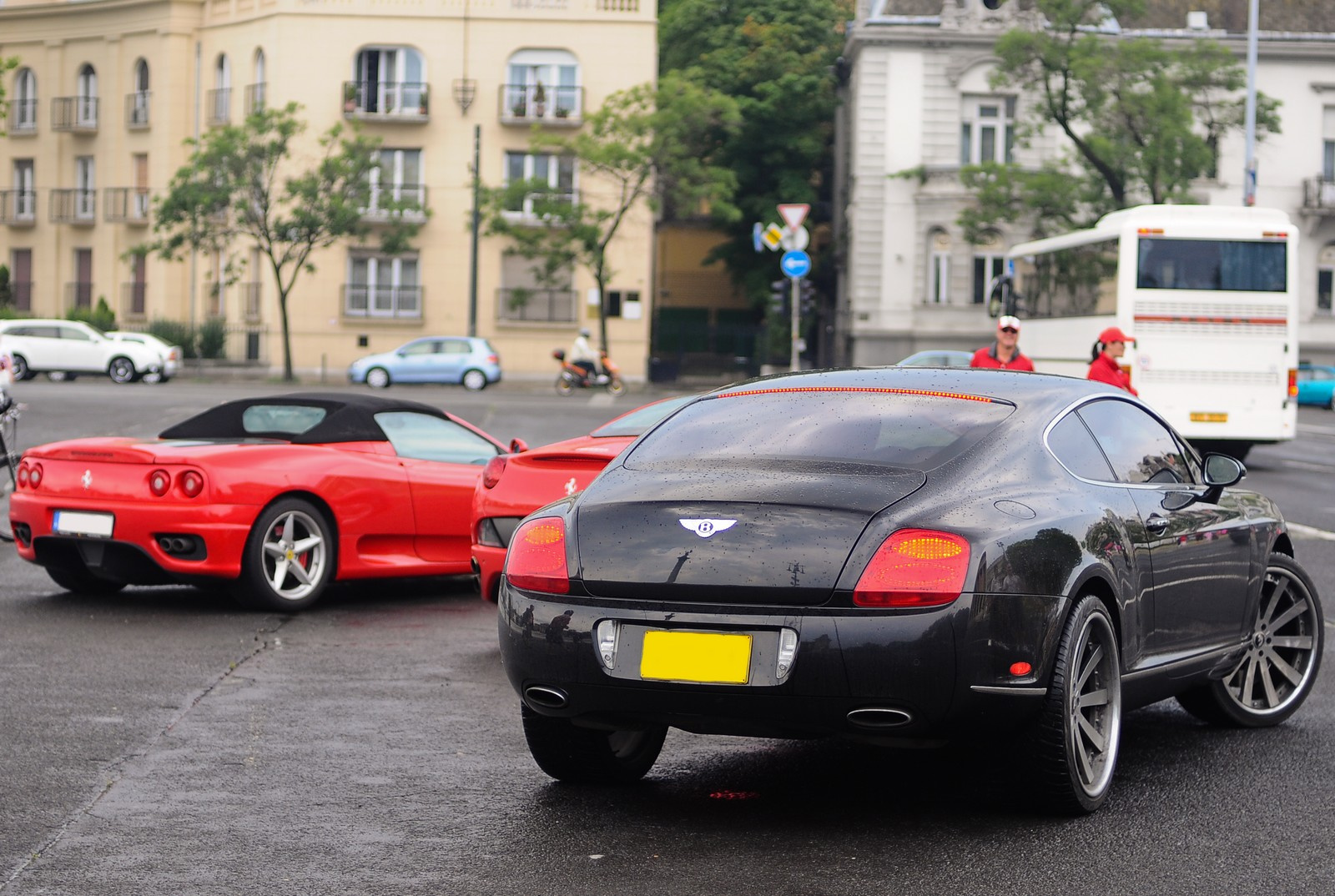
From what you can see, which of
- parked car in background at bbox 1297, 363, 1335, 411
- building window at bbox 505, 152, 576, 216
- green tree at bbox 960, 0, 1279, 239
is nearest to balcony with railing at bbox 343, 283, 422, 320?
building window at bbox 505, 152, 576, 216

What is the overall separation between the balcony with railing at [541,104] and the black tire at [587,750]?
51044 mm

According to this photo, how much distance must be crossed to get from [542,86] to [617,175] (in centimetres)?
587

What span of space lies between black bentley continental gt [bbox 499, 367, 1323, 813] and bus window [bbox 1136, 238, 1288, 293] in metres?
18.5

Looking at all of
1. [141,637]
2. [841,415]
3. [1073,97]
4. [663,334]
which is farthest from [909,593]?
[663,334]

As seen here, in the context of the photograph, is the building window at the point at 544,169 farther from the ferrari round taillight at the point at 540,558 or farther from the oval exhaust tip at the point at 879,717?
the oval exhaust tip at the point at 879,717

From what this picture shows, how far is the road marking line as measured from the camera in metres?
14.8

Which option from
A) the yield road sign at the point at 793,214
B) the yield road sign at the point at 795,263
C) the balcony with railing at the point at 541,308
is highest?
the yield road sign at the point at 793,214

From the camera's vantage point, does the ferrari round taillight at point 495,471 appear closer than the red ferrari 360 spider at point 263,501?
Yes

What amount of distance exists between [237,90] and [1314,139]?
33671 millimetres

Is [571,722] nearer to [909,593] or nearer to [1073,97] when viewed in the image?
[909,593]

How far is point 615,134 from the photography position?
170ft

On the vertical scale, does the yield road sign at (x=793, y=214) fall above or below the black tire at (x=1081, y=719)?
above

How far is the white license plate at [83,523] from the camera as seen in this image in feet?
31.0

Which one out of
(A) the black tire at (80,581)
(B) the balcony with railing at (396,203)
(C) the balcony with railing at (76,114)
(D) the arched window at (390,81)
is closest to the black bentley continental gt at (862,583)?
(A) the black tire at (80,581)
